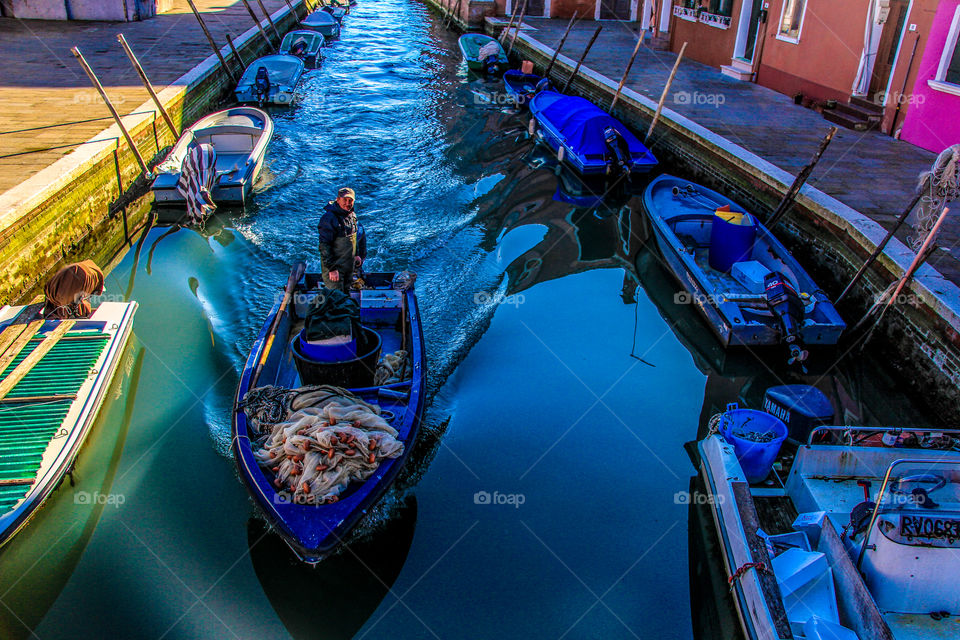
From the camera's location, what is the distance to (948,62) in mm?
10484

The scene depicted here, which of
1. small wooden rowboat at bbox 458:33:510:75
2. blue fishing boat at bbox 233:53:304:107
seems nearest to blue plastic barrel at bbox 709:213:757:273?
blue fishing boat at bbox 233:53:304:107

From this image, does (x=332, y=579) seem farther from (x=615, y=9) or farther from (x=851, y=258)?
(x=615, y=9)

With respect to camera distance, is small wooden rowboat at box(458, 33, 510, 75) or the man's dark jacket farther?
small wooden rowboat at box(458, 33, 510, 75)

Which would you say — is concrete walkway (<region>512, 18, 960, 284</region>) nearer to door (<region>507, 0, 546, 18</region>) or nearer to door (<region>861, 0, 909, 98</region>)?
door (<region>861, 0, 909, 98</region>)

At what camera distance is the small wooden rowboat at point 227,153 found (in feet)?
37.4

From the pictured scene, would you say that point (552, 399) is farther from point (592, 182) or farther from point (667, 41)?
point (667, 41)

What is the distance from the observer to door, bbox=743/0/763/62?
54.5 feet

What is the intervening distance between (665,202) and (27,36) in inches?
742

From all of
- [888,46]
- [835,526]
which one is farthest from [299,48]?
[835,526]

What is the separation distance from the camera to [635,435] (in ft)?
22.8

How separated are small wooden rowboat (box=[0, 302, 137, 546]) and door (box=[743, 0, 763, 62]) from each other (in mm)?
16373

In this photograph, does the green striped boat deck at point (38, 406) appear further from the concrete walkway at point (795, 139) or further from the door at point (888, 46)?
the door at point (888, 46)

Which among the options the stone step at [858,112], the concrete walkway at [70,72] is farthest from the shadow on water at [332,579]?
the stone step at [858,112]

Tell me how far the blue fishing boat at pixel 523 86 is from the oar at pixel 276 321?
11617 millimetres
